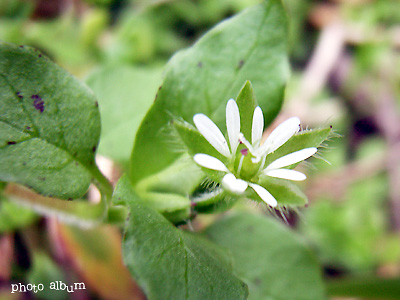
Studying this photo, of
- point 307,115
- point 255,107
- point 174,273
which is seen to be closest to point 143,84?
point 255,107

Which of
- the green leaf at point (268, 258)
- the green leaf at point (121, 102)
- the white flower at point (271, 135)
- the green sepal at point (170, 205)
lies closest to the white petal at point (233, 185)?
the white flower at point (271, 135)

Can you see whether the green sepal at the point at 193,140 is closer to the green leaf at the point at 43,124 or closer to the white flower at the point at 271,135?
the white flower at the point at 271,135

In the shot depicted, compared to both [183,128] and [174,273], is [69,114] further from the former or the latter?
[174,273]

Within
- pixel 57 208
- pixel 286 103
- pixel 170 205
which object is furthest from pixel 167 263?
pixel 286 103

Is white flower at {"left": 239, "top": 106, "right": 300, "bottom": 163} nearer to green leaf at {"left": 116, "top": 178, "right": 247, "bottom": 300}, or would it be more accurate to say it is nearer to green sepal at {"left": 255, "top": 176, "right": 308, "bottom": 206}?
green sepal at {"left": 255, "top": 176, "right": 308, "bottom": 206}

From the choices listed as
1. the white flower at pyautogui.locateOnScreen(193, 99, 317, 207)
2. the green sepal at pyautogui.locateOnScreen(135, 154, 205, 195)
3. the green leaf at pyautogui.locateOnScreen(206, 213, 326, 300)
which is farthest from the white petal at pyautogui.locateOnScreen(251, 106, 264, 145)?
the green leaf at pyautogui.locateOnScreen(206, 213, 326, 300)

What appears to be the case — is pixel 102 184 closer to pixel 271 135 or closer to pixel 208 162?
pixel 208 162
